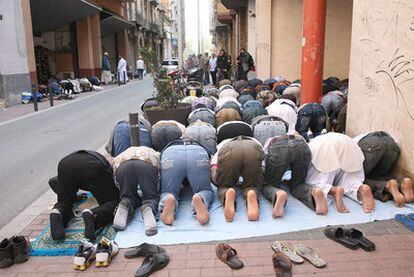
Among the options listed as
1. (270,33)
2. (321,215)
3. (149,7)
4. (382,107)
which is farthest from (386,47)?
(149,7)

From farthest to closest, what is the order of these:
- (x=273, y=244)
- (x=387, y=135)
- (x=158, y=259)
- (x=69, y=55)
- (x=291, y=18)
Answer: (x=69, y=55)
(x=291, y=18)
(x=387, y=135)
(x=273, y=244)
(x=158, y=259)

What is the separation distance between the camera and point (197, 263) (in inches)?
156

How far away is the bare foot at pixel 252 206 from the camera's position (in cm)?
478

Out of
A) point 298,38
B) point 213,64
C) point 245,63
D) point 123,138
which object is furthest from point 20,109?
point 123,138

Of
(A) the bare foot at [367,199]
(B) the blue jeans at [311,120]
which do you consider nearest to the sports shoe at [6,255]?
(A) the bare foot at [367,199]

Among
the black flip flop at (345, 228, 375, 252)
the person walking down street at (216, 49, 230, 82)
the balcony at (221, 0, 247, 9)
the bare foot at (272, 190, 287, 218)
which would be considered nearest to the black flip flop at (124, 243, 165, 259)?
the bare foot at (272, 190, 287, 218)

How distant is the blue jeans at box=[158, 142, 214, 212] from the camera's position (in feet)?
16.6

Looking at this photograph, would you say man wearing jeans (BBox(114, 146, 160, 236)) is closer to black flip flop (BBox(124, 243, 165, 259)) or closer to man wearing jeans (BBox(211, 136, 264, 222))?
black flip flop (BBox(124, 243, 165, 259))

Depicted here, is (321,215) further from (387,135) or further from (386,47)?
(386,47)

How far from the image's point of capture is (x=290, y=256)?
3.99 metres

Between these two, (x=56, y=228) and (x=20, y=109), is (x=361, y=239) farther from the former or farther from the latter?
(x=20, y=109)

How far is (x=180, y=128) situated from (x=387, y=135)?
2.92m

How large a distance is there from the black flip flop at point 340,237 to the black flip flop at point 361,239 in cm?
4

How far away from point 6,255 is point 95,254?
80 cm
